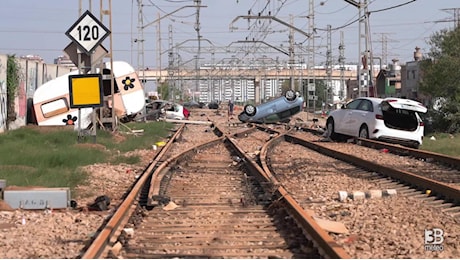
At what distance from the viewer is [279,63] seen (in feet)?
305

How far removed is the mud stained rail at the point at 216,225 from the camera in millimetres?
6996

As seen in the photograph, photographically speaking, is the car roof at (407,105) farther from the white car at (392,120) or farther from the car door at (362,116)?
the car door at (362,116)

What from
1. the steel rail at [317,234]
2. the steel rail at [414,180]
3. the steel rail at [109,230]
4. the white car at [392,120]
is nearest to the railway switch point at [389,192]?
the steel rail at [414,180]

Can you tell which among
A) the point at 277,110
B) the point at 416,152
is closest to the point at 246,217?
the point at 416,152

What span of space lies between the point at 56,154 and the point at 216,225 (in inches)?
343

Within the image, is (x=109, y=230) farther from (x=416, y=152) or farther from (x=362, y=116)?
(x=362, y=116)

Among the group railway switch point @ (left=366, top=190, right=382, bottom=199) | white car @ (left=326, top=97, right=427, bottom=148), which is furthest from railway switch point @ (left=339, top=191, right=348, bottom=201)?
white car @ (left=326, top=97, right=427, bottom=148)

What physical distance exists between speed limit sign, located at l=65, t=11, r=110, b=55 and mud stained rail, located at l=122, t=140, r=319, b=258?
637 centimetres

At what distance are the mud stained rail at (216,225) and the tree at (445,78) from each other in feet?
87.2

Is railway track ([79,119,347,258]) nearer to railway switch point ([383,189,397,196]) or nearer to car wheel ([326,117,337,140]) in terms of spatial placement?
railway switch point ([383,189,397,196])

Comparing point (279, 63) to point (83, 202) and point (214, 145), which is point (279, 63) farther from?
point (83, 202)

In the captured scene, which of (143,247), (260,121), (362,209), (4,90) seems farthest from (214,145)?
(260,121)

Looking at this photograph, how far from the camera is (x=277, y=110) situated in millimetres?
45375

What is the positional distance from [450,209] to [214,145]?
14.5 metres
